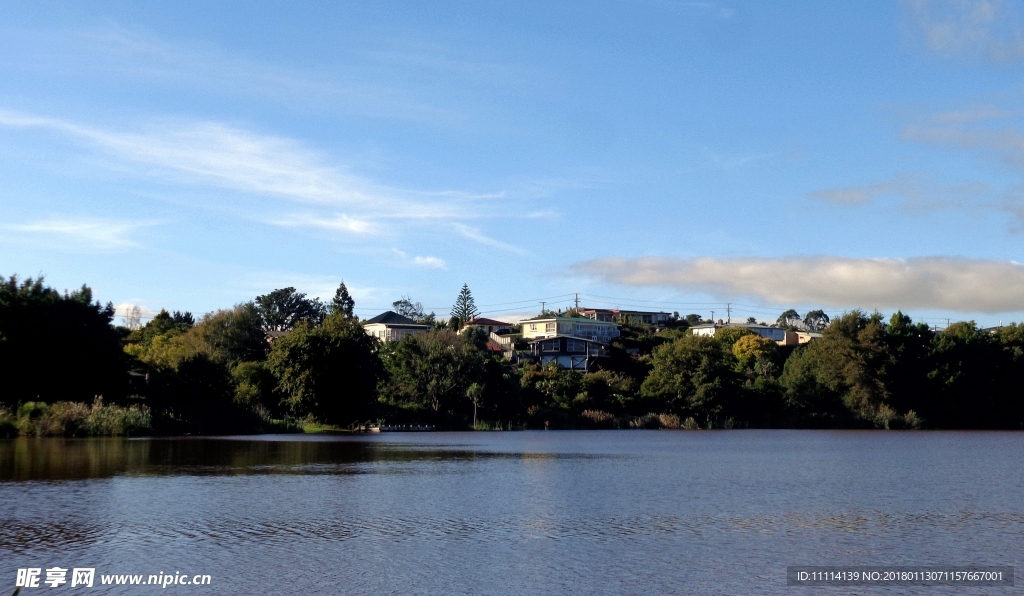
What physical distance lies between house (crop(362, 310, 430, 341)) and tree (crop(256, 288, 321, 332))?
18.2 m

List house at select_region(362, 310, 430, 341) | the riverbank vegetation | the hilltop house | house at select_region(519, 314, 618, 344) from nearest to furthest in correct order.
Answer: the riverbank vegetation < the hilltop house < house at select_region(519, 314, 618, 344) < house at select_region(362, 310, 430, 341)

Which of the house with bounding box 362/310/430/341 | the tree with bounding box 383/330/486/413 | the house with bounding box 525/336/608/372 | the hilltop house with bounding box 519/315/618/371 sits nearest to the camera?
the tree with bounding box 383/330/486/413

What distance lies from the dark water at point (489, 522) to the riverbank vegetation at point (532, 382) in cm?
2782

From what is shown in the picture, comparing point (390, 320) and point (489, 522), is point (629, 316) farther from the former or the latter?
point (489, 522)

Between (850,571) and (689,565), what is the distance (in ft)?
9.49

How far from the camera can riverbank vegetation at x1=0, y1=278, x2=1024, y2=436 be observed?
231 feet

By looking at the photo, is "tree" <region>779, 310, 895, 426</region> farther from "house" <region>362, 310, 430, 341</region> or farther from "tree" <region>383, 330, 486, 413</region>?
"house" <region>362, 310, 430, 341</region>

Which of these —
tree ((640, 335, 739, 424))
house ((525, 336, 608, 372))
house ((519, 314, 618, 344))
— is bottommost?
tree ((640, 335, 739, 424))

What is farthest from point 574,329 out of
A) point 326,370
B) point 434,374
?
point 326,370

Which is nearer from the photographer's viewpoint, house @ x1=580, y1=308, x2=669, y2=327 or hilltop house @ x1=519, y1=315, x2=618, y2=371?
hilltop house @ x1=519, y1=315, x2=618, y2=371

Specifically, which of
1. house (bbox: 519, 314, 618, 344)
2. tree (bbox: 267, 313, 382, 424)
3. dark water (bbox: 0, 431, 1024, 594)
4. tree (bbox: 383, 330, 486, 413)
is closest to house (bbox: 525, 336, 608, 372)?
house (bbox: 519, 314, 618, 344)

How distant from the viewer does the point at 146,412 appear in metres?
60.2

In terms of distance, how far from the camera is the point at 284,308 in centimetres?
14788

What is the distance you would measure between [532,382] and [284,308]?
62054 mm
